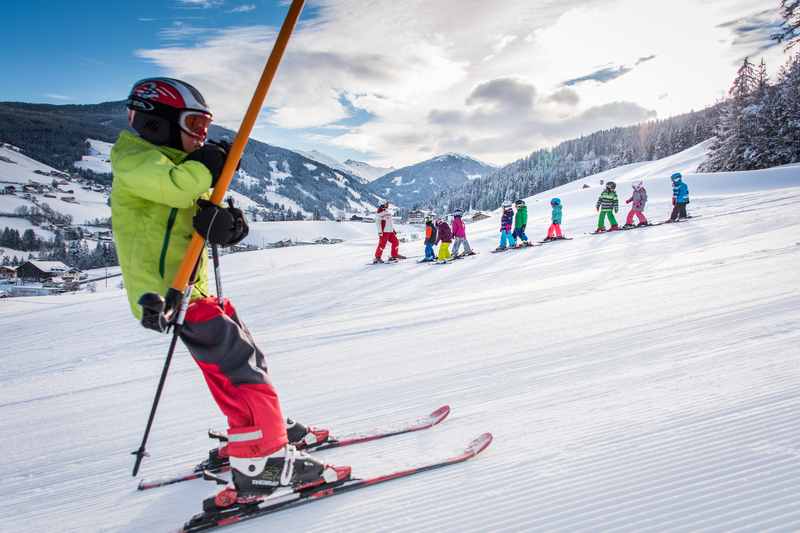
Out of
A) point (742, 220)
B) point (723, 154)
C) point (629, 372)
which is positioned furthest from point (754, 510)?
point (723, 154)

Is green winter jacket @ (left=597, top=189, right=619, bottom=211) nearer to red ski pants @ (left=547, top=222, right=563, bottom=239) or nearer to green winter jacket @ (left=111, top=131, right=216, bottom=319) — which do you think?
red ski pants @ (left=547, top=222, right=563, bottom=239)

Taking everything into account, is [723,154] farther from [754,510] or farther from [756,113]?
[754,510]

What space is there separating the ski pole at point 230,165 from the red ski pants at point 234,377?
106 millimetres

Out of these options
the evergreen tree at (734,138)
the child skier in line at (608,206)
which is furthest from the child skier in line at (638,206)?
the evergreen tree at (734,138)

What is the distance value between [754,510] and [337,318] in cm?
637

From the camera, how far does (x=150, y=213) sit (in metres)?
2.09

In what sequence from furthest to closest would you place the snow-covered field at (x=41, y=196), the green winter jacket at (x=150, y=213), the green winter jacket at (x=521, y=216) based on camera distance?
1. the snow-covered field at (x=41, y=196)
2. the green winter jacket at (x=521, y=216)
3. the green winter jacket at (x=150, y=213)

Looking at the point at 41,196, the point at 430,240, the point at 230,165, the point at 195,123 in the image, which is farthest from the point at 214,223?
the point at 41,196

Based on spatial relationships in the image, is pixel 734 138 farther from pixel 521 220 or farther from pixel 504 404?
pixel 504 404

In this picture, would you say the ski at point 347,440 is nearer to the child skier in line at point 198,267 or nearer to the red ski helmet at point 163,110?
the child skier in line at point 198,267

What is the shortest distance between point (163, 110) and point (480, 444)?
8.60 ft

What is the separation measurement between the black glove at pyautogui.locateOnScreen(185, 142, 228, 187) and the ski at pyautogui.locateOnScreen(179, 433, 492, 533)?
1736 millimetres

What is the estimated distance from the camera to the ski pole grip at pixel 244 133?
2066 mm

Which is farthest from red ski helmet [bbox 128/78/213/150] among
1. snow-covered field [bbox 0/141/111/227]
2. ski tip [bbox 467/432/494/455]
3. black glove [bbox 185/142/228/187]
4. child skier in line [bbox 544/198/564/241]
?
snow-covered field [bbox 0/141/111/227]
